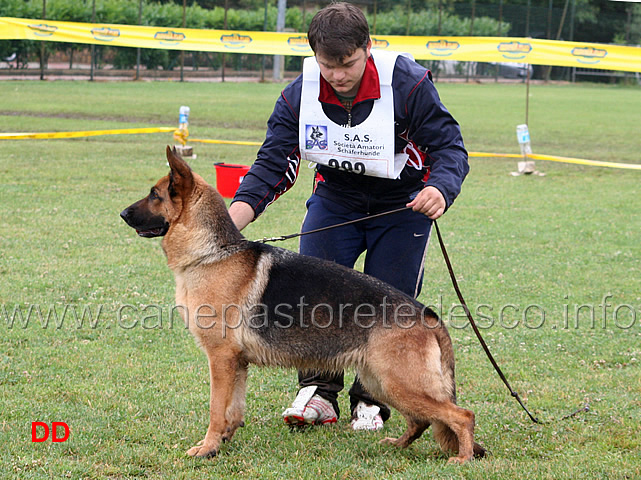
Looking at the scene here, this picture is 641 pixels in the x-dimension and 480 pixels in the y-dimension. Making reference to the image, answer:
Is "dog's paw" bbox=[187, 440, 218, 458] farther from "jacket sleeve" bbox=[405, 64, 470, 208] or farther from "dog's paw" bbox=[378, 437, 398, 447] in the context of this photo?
"jacket sleeve" bbox=[405, 64, 470, 208]

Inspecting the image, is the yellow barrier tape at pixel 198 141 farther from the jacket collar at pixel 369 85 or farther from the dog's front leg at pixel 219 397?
the dog's front leg at pixel 219 397

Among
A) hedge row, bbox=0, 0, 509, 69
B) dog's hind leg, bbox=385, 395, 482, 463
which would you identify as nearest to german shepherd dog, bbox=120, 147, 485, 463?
dog's hind leg, bbox=385, 395, 482, 463

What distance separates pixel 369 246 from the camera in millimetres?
4105

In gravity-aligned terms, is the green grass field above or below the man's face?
below

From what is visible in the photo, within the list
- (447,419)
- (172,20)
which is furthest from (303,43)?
(172,20)

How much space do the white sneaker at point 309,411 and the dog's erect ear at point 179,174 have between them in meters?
1.38

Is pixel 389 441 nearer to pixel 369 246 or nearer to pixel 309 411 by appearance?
pixel 309 411

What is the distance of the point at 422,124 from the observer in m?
3.70

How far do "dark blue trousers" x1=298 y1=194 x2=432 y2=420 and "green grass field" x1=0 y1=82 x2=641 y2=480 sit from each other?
0.93 feet

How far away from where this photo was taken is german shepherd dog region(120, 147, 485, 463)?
11.2 ft

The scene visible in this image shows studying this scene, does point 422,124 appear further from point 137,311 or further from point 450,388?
point 137,311

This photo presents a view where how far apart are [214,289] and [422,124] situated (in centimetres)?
138

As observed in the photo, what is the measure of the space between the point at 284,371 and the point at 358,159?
1805 mm

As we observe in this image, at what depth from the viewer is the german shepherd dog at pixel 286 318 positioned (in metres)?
3.41
